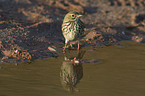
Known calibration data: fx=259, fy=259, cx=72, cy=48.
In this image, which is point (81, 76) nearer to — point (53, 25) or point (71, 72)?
point (71, 72)

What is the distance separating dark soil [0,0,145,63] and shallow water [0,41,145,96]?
891mm

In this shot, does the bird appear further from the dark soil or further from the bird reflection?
the bird reflection

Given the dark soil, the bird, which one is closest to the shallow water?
the bird

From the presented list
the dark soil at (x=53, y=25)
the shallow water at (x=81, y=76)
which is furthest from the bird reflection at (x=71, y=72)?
the dark soil at (x=53, y=25)

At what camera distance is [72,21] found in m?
8.66

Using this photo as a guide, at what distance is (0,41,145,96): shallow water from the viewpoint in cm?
539

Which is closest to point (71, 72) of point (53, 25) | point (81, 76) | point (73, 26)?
point (81, 76)

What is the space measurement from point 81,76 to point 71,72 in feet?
1.34

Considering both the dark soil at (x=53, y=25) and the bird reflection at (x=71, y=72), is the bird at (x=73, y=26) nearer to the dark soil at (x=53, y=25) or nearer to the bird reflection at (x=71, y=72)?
the dark soil at (x=53, y=25)

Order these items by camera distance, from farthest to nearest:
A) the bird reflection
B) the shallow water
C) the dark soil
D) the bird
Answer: the bird, the dark soil, the bird reflection, the shallow water

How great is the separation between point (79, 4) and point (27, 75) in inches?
366

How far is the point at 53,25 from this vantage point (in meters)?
10.8

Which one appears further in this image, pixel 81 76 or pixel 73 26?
pixel 73 26

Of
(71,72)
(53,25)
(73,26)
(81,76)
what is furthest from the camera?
(53,25)
